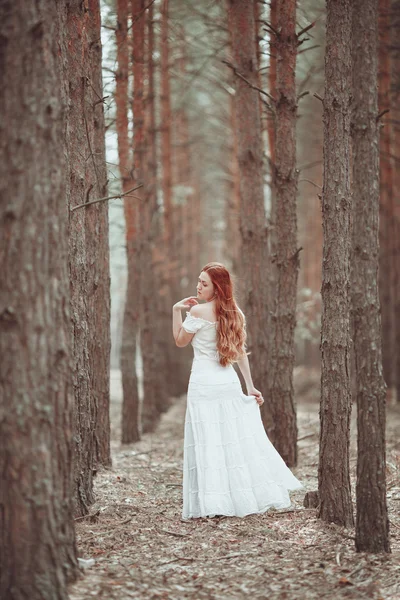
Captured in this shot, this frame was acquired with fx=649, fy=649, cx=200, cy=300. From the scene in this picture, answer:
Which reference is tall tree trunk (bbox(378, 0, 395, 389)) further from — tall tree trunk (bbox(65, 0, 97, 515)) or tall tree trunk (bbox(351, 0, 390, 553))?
tall tree trunk (bbox(351, 0, 390, 553))

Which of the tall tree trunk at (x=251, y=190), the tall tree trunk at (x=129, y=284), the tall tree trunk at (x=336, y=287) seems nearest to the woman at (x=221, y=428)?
the tall tree trunk at (x=336, y=287)

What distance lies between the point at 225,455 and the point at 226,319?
4.74 feet

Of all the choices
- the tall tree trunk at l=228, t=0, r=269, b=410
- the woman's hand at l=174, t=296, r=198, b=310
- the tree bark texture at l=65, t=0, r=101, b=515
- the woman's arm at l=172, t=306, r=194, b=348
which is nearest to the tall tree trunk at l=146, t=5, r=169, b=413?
the tall tree trunk at l=228, t=0, r=269, b=410

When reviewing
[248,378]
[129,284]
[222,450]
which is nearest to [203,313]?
[248,378]

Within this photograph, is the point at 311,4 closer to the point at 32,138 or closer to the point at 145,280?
the point at 145,280

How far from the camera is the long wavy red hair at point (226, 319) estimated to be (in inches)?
276

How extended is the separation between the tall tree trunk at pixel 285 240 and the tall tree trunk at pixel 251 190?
92 centimetres

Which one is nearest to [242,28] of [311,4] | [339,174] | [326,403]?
[311,4]

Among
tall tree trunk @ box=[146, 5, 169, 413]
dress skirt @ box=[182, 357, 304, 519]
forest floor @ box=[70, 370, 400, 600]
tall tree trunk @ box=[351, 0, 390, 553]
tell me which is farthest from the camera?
tall tree trunk @ box=[146, 5, 169, 413]

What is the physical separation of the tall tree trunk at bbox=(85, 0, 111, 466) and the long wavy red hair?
1.52 meters

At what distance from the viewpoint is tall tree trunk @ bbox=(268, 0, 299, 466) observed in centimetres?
863

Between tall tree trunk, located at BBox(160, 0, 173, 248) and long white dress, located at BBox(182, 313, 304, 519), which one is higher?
tall tree trunk, located at BBox(160, 0, 173, 248)

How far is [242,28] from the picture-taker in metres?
9.67

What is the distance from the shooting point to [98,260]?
356 inches
